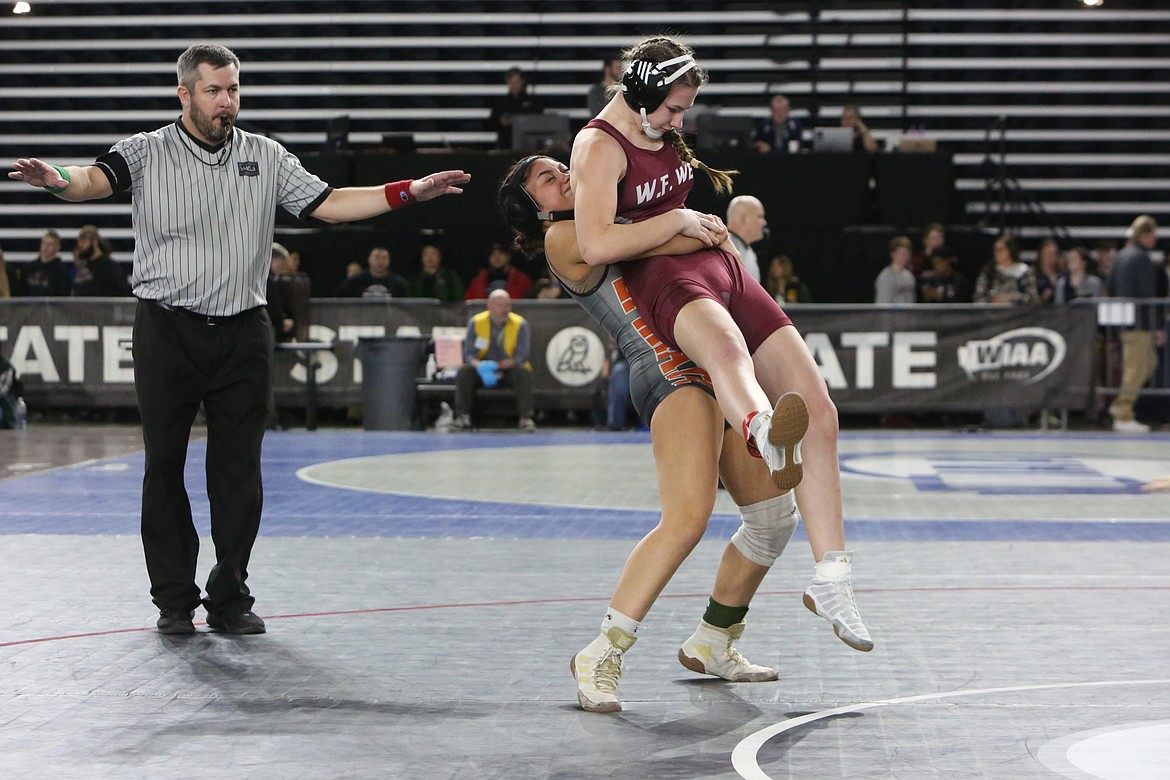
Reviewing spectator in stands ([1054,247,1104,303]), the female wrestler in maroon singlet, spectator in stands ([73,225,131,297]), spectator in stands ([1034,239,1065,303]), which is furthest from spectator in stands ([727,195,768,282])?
spectator in stands ([73,225,131,297])

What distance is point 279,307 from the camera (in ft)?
46.1

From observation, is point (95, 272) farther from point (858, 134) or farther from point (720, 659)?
point (720, 659)

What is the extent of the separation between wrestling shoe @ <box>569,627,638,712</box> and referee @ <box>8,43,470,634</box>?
1.41 m

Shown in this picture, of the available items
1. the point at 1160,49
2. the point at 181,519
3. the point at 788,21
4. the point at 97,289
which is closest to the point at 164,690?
the point at 181,519

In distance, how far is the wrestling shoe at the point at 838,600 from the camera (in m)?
3.86

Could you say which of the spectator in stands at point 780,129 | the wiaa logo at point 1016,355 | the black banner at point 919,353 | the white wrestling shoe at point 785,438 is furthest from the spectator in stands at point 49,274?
the white wrestling shoe at point 785,438

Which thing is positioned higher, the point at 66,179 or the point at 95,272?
the point at 66,179

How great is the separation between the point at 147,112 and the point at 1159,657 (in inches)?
680

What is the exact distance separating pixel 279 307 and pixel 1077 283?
7523 mm

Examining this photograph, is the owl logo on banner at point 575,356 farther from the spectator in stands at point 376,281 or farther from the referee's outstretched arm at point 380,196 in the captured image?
the referee's outstretched arm at point 380,196

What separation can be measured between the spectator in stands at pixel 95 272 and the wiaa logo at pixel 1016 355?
8157 mm

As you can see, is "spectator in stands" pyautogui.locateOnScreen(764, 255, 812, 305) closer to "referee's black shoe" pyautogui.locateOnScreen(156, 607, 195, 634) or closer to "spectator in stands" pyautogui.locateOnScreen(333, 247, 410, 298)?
"spectator in stands" pyautogui.locateOnScreen(333, 247, 410, 298)

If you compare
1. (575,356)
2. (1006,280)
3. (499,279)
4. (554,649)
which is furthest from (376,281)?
(554,649)

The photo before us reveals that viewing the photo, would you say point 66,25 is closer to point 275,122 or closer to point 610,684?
point 275,122
